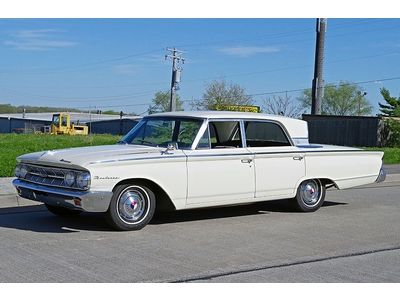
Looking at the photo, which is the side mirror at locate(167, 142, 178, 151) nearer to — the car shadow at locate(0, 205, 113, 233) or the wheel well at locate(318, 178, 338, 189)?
the car shadow at locate(0, 205, 113, 233)

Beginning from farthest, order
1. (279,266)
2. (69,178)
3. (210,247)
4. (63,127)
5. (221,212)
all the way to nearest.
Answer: (63,127), (221,212), (69,178), (210,247), (279,266)

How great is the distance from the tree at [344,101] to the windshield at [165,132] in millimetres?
67375

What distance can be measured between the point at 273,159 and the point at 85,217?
9.73 feet

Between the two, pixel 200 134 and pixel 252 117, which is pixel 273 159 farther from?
pixel 200 134

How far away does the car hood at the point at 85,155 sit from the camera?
772 cm

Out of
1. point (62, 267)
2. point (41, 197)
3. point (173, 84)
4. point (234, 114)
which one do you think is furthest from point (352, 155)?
point (173, 84)

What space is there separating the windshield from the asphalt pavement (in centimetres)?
117

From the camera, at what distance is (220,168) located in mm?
8703

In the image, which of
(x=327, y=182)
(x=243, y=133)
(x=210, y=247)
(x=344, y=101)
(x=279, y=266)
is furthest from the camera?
(x=344, y=101)

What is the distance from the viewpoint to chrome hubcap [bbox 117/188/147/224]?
7.93 m

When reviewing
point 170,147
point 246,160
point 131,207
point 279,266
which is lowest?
point 279,266

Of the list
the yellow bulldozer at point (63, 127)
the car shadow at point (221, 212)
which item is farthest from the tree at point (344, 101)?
the car shadow at point (221, 212)

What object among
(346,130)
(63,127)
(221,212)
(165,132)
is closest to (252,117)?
(165,132)

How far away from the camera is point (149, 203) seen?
814 centimetres
